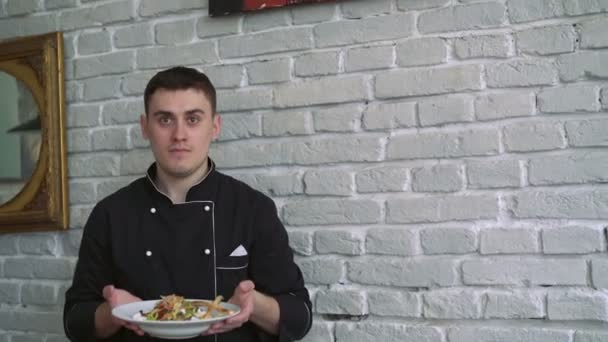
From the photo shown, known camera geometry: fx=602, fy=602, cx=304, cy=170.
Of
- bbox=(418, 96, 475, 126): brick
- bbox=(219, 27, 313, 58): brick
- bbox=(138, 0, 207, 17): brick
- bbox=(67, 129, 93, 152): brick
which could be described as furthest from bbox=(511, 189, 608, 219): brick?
bbox=(67, 129, 93, 152): brick

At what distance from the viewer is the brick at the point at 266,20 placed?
1541 millimetres

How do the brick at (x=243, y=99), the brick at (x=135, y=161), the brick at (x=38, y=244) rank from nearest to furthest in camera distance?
the brick at (x=243, y=99)
the brick at (x=135, y=161)
the brick at (x=38, y=244)

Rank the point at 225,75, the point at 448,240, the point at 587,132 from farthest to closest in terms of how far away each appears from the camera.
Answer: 1. the point at 225,75
2. the point at 448,240
3. the point at 587,132

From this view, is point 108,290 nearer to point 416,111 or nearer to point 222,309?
point 222,309

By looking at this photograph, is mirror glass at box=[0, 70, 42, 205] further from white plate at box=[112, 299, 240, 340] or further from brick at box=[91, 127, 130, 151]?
white plate at box=[112, 299, 240, 340]

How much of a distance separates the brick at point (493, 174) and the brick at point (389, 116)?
0.58 ft

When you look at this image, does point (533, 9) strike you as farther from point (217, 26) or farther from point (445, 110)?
point (217, 26)

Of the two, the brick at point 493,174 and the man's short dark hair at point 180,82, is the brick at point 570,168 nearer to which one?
the brick at point 493,174

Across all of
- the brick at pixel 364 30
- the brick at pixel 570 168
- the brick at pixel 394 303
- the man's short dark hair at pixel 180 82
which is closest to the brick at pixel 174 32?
the man's short dark hair at pixel 180 82

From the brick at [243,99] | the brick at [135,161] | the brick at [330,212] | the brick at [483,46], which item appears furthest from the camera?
the brick at [135,161]

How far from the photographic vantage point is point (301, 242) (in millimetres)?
1515

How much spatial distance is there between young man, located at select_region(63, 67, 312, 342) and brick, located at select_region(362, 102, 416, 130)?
316 mm


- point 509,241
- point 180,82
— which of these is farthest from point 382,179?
point 180,82

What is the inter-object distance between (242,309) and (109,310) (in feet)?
1.08
